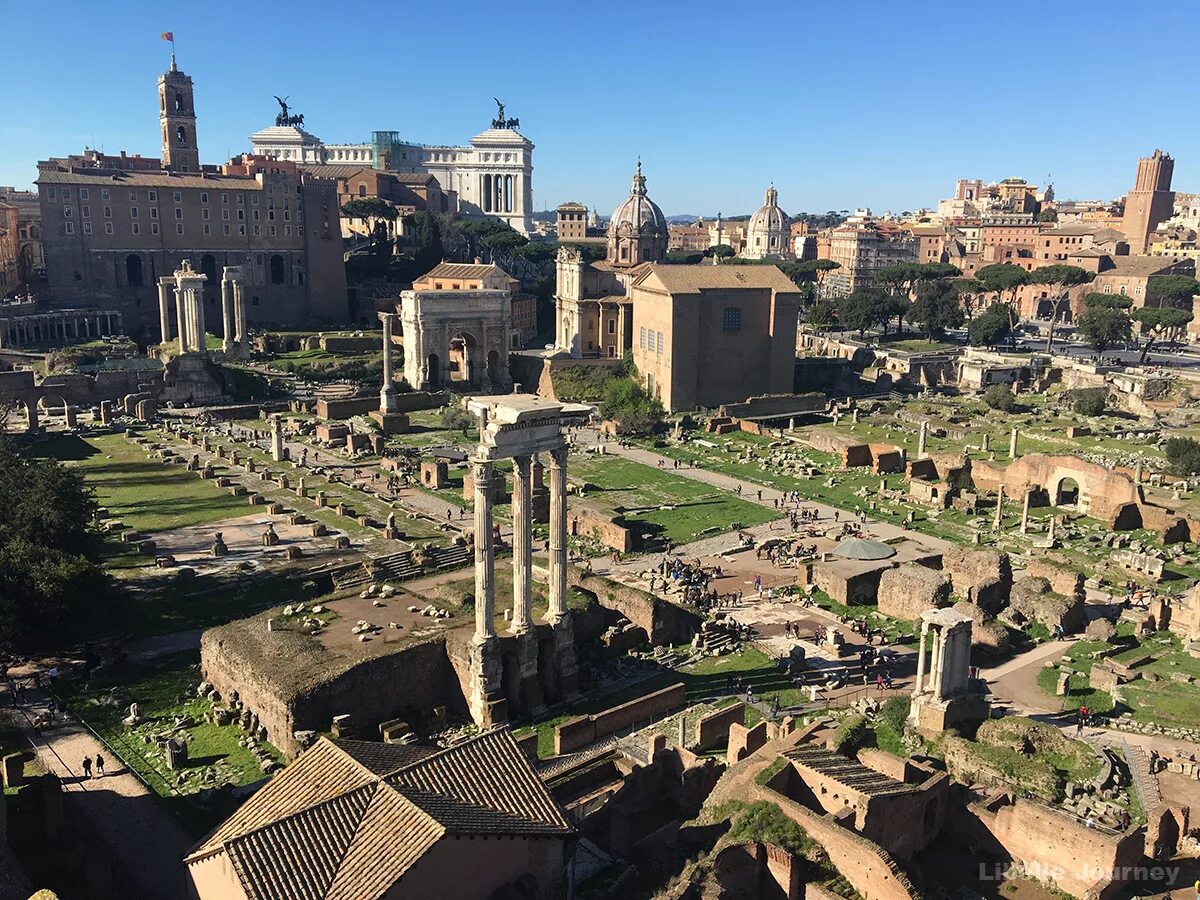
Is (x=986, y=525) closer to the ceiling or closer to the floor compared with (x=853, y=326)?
closer to the floor

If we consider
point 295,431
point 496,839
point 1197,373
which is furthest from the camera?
point 1197,373

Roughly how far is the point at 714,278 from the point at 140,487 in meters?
36.4

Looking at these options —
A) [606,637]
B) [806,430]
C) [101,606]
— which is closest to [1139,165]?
[806,430]

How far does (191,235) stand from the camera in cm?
7888

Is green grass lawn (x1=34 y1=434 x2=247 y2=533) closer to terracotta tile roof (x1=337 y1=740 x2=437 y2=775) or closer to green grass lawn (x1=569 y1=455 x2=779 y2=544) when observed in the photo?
green grass lawn (x1=569 y1=455 x2=779 y2=544)

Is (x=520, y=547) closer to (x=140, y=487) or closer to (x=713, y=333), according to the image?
(x=140, y=487)

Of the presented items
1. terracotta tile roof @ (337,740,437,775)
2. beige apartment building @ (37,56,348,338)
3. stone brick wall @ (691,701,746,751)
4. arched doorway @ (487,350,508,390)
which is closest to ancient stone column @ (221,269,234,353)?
beige apartment building @ (37,56,348,338)

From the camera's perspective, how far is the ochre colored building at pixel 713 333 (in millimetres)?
61031

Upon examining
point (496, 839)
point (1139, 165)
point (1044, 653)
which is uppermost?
point (1139, 165)

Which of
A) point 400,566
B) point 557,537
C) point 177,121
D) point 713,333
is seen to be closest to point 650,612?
point 557,537

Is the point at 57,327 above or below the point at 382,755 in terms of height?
above

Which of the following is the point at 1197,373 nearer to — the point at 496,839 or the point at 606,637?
the point at 606,637

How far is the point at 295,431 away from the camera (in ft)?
179

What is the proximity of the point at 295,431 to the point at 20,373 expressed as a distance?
16.7 meters
